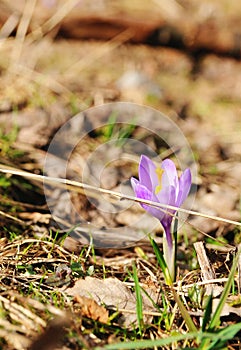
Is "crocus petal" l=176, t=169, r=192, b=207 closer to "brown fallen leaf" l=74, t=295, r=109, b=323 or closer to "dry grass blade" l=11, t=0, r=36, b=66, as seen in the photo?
"brown fallen leaf" l=74, t=295, r=109, b=323

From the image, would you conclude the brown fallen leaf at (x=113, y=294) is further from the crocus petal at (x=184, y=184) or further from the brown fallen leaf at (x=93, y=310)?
the crocus petal at (x=184, y=184)

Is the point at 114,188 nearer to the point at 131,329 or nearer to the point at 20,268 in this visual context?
the point at 20,268

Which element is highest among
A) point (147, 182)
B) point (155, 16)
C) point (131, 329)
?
point (155, 16)

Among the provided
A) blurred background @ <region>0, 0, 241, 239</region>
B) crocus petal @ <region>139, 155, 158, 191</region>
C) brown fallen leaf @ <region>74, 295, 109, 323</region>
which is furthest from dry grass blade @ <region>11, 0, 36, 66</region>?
brown fallen leaf @ <region>74, 295, 109, 323</region>

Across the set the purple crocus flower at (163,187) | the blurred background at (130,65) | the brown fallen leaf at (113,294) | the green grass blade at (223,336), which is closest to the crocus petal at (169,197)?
the purple crocus flower at (163,187)

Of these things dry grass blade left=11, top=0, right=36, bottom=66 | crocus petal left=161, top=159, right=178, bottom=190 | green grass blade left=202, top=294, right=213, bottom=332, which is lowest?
green grass blade left=202, top=294, right=213, bottom=332

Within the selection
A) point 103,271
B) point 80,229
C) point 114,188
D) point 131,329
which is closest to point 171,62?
point 114,188
